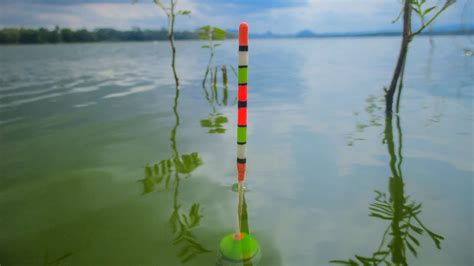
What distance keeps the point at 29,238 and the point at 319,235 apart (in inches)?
121

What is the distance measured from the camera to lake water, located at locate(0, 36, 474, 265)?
3.21 meters

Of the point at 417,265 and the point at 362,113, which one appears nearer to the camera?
the point at 417,265

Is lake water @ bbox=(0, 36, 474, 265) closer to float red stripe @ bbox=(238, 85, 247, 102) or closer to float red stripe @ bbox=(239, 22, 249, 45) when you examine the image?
float red stripe @ bbox=(238, 85, 247, 102)

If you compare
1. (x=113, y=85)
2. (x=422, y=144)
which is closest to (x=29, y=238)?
(x=422, y=144)

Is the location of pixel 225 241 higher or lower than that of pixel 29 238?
higher

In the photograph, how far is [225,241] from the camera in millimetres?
2998

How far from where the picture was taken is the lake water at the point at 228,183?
126 inches

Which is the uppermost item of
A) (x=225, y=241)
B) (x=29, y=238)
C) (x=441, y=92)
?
(x=441, y=92)

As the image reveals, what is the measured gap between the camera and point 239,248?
2.92m

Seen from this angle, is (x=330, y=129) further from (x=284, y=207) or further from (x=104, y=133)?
(x=104, y=133)

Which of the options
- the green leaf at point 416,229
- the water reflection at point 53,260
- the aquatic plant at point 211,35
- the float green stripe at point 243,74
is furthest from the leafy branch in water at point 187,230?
the aquatic plant at point 211,35

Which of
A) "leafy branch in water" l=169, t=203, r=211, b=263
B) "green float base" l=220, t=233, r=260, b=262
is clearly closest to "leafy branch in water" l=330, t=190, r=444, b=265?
"green float base" l=220, t=233, r=260, b=262

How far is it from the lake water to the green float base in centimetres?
15

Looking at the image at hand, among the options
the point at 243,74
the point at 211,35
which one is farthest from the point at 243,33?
the point at 211,35
